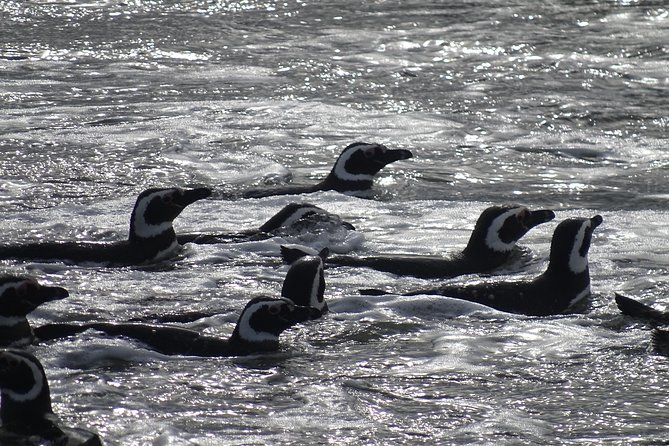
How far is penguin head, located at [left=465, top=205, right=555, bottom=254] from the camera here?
31.0 feet

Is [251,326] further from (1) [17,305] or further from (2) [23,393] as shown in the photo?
(2) [23,393]

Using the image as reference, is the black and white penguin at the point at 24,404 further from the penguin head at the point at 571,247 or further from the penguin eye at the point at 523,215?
the penguin eye at the point at 523,215

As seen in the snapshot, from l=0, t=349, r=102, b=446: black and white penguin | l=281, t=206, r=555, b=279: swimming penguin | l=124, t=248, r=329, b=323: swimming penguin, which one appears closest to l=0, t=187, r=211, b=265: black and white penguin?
l=281, t=206, r=555, b=279: swimming penguin

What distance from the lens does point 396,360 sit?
715 cm

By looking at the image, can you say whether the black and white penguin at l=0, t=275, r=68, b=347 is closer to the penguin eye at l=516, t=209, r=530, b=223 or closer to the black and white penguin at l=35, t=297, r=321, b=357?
the black and white penguin at l=35, t=297, r=321, b=357

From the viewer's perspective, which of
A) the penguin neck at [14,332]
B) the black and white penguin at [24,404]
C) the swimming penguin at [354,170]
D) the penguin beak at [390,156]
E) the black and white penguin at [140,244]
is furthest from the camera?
the penguin beak at [390,156]

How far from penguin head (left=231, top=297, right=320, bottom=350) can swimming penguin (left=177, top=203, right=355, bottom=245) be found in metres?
2.58

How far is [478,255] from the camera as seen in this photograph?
9.45 meters

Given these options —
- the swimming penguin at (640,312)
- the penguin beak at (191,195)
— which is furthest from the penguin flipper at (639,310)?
the penguin beak at (191,195)

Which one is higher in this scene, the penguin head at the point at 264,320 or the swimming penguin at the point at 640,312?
the penguin head at the point at 264,320

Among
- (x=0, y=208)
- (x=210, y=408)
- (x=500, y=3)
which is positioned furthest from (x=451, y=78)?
(x=210, y=408)

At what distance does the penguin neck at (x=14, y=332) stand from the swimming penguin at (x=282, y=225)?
108 inches

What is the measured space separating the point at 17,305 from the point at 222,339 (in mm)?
1074

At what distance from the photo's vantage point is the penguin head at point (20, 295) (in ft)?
23.5
